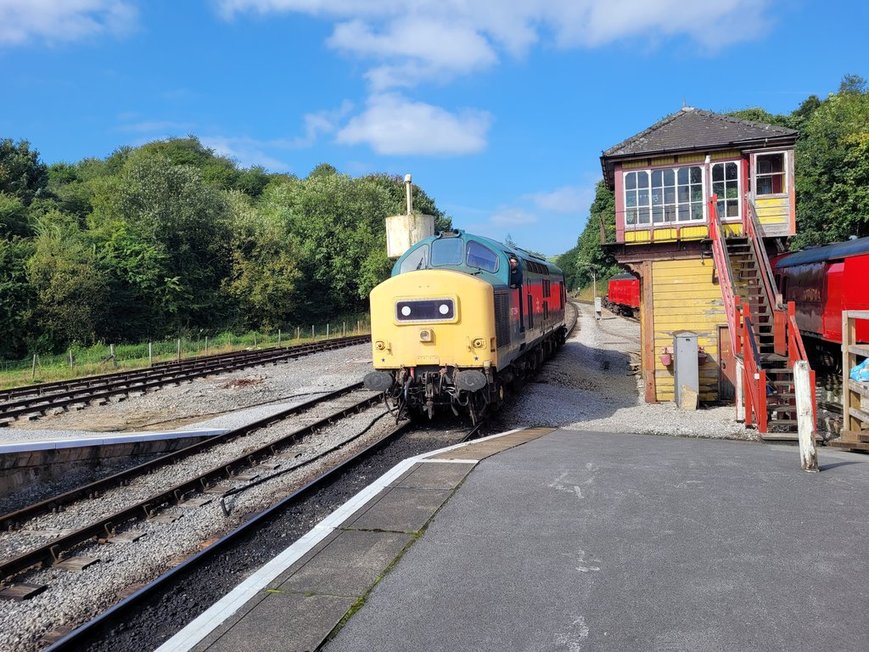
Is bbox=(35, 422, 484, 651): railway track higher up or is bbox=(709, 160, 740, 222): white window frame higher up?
bbox=(709, 160, 740, 222): white window frame

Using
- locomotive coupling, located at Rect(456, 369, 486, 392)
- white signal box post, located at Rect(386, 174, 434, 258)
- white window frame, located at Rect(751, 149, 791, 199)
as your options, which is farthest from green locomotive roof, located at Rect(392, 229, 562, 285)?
white signal box post, located at Rect(386, 174, 434, 258)

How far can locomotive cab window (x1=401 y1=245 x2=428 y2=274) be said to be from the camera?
492 inches

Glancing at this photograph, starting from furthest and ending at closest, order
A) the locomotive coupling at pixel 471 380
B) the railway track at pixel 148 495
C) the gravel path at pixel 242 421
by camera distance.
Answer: the locomotive coupling at pixel 471 380 → the railway track at pixel 148 495 → the gravel path at pixel 242 421

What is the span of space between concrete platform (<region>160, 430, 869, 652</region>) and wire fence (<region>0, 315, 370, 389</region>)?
20.1 metres

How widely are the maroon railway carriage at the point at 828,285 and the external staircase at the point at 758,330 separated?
2.05m

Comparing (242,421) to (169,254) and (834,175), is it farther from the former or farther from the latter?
(834,175)

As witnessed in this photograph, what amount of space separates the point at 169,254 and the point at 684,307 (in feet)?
101

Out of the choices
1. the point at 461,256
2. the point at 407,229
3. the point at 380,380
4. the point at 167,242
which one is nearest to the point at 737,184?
the point at 461,256

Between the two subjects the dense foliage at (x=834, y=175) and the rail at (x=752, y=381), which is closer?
the rail at (x=752, y=381)

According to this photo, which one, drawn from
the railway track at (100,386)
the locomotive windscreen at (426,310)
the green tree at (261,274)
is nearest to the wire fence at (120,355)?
the green tree at (261,274)

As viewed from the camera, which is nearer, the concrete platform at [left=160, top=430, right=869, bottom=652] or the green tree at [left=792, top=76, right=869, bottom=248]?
the concrete platform at [left=160, top=430, right=869, bottom=652]

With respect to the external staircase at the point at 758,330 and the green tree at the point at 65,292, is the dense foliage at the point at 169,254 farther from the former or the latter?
the external staircase at the point at 758,330

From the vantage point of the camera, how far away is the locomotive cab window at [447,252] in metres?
12.2

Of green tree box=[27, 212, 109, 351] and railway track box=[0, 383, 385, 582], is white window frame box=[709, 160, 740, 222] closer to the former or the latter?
railway track box=[0, 383, 385, 582]
